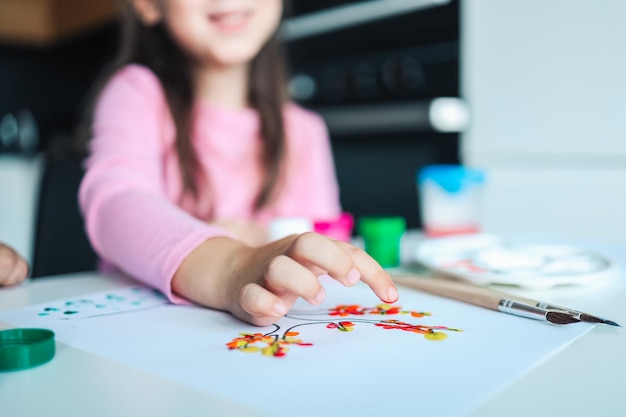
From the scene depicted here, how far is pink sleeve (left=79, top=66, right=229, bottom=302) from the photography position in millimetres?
606

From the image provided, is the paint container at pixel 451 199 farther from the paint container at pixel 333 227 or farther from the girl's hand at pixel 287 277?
the girl's hand at pixel 287 277

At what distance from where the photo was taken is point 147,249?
24.6 inches

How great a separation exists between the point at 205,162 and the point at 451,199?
18.3 inches

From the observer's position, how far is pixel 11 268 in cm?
64

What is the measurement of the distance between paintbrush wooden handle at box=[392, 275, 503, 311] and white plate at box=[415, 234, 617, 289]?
0.03 metres

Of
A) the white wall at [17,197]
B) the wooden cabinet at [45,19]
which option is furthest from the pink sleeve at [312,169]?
the wooden cabinet at [45,19]

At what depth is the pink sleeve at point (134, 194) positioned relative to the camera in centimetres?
61

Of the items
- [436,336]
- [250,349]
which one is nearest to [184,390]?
[250,349]

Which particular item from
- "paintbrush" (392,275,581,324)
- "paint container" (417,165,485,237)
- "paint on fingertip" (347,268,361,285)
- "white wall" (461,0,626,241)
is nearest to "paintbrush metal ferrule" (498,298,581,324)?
"paintbrush" (392,275,581,324)

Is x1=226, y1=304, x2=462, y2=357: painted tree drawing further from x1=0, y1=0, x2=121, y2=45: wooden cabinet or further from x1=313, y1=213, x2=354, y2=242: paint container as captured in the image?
x1=0, y1=0, x2=121, y2=45: wooden cabinet

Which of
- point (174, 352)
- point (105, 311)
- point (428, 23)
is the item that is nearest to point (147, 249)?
point (105, 311)

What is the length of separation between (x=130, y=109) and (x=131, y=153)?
0.13 metres

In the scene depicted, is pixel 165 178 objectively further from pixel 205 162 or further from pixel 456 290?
pixel 456 290

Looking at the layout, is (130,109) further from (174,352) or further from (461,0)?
(461,0)
